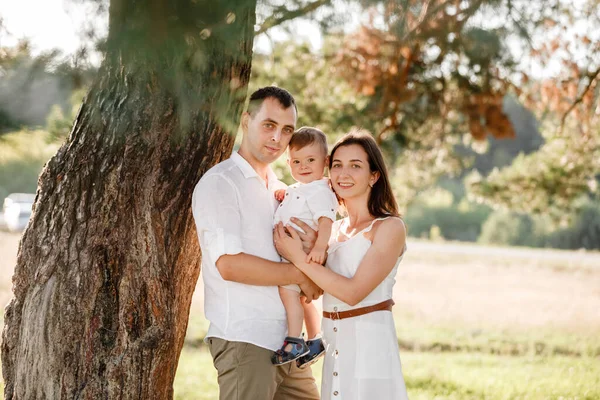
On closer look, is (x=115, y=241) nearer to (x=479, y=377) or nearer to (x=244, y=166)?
(x=244, y=166)

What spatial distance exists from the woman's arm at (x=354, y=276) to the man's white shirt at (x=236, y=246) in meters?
0.11

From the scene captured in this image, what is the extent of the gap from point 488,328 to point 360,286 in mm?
8595

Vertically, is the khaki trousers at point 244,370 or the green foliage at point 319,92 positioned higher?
the green foliage at point 319,92

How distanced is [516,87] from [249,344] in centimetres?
643

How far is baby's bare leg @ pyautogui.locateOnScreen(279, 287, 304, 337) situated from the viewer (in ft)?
9.91

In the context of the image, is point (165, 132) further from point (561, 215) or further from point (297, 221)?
point (561, 215)

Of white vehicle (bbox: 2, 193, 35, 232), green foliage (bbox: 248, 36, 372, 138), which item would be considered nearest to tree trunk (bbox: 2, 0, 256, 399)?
green foliage (bbox: 248, 36, 372, 138)

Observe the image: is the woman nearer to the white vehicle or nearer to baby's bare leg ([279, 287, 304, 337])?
baby's bare leg ([279, 287, 304, 337])

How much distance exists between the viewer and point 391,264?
3.14m

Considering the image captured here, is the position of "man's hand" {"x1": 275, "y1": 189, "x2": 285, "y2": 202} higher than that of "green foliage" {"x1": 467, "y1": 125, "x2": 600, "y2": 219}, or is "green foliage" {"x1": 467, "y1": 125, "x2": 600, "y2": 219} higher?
"green foliage" {"x1": 467, "y1": 125, "x2": 600, "y2": 219}

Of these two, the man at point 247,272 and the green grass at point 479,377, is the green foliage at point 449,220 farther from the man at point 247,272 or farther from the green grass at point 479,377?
the man at point 247,272

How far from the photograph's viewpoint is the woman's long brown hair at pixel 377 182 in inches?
131

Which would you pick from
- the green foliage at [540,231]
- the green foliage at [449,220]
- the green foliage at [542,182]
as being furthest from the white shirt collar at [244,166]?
the green foliage at [449,220]

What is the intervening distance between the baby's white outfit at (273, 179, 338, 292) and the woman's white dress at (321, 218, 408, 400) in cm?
18
